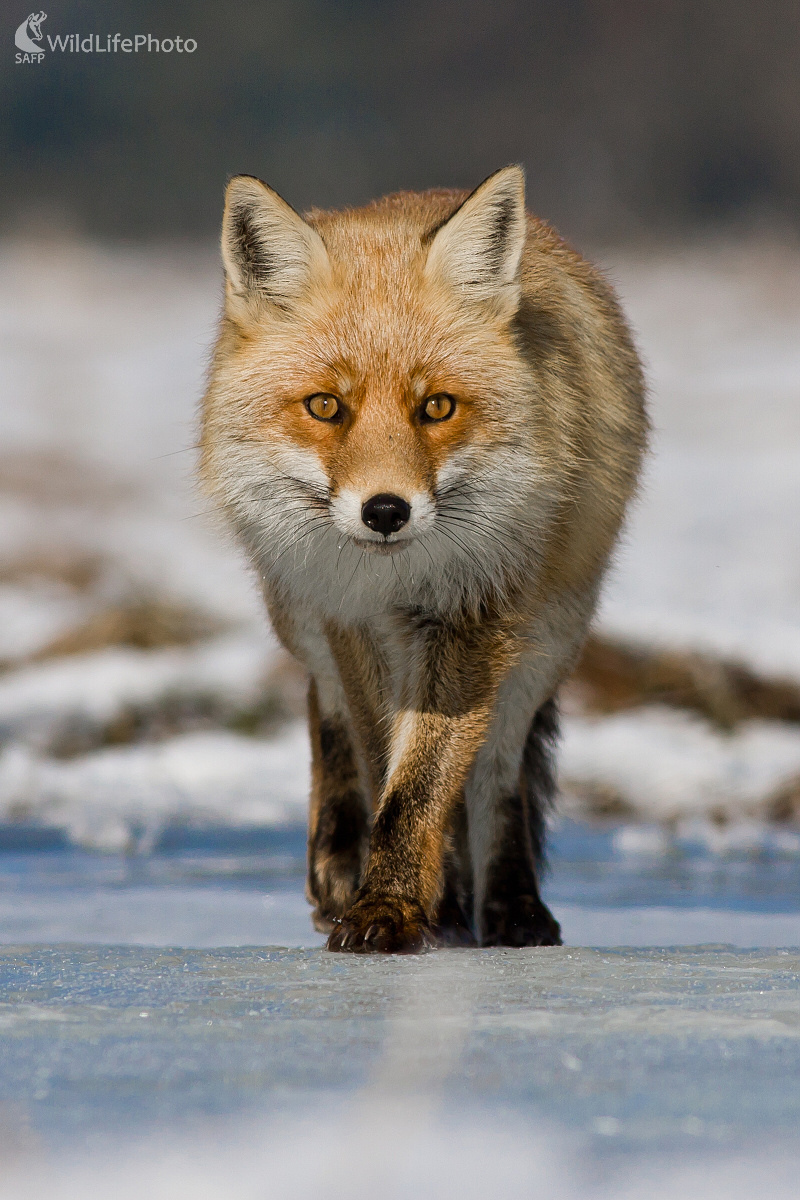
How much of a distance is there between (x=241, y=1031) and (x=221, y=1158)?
2.16 ft

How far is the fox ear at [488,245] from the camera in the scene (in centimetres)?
407

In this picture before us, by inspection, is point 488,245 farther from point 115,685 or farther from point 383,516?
point 115,685

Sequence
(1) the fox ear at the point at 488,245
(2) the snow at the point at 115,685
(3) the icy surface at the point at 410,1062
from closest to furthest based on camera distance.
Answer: (3) the icy surface at the point at 410,1062, (1) the fox ear at the point at 488,245, (2) the snow at the point at 115,685

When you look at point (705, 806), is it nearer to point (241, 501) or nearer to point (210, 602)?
point (241, 501)

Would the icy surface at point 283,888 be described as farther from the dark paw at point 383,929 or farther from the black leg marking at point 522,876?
the dark paw at point 383,929

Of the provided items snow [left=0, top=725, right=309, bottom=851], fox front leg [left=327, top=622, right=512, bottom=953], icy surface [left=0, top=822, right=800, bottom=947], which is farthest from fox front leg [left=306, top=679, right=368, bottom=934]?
snow [left=0, top=725, right=309, bottom=851]

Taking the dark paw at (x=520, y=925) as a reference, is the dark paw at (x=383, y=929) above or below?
above

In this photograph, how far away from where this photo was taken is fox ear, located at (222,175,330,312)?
4113 millimetres

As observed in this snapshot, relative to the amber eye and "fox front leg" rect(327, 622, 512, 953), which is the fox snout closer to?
the amber eye

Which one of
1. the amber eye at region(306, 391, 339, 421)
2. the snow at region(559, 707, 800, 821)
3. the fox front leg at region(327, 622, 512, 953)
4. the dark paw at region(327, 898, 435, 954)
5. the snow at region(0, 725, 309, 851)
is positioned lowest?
the snow at region(0, 725, 309, 851)

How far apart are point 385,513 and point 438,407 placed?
498 mm

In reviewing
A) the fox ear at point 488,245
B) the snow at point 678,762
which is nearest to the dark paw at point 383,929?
the fox ear at point 488,245

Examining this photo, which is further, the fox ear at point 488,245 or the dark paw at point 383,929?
the fox ear at point 488,245

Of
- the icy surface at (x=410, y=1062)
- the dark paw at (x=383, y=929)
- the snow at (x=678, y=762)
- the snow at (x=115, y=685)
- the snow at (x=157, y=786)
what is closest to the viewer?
the icy surface at (x=410, y=1062)
